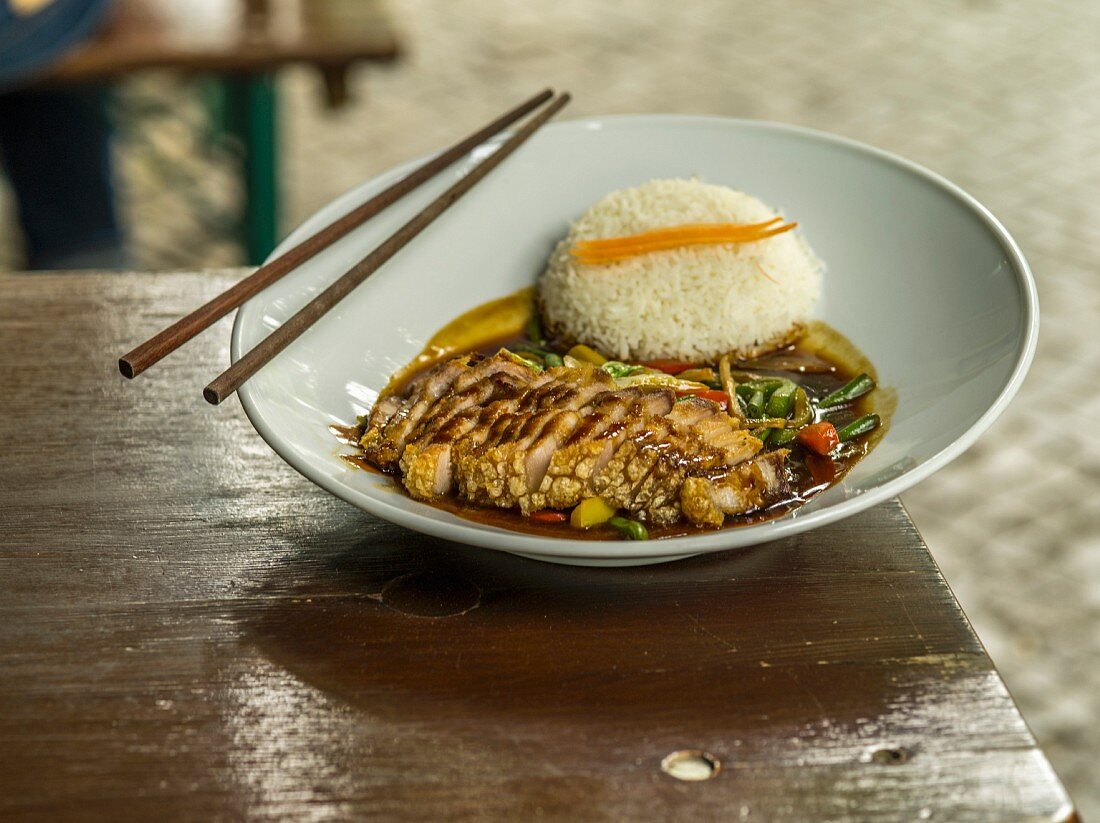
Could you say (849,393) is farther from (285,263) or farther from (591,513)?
(285,263)

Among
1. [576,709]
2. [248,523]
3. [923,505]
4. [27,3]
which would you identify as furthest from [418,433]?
[27,3]

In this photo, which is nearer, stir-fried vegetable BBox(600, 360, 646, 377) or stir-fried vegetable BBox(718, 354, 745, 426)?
stir-fried vegetable BBox(718, 354, 745, 426)

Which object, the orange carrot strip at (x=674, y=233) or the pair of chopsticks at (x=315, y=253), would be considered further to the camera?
the orange carrot strip at (x=674, y=233)

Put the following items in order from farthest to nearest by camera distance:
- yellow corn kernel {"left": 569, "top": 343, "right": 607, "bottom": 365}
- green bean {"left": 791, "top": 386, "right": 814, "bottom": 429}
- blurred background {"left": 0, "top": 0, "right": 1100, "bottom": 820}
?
1. blurred background {"left": 0, "top": 0, "right": 1100, "bottom": 820}
2. yellow corn kernel {"left": 569, "top": 343, "right": 607, "bottom": 365}
3. green bean {"left": 791, "top": 386, "right": 814, "bottom": 429}

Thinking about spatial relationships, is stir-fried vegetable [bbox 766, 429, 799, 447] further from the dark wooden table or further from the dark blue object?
the dark blue object

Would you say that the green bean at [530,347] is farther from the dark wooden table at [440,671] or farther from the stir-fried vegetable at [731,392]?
the dark wooden table at [440,671]

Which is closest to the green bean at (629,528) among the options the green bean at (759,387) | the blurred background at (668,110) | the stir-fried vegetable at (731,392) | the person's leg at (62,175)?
the stir-fried vegetable at (731,392)

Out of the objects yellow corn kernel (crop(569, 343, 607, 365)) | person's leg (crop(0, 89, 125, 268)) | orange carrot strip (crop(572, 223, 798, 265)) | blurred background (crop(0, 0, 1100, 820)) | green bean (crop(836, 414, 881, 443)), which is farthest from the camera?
person's leg (crop(0, 89, 125, 268))

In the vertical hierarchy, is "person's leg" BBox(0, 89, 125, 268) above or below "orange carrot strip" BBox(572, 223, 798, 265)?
below

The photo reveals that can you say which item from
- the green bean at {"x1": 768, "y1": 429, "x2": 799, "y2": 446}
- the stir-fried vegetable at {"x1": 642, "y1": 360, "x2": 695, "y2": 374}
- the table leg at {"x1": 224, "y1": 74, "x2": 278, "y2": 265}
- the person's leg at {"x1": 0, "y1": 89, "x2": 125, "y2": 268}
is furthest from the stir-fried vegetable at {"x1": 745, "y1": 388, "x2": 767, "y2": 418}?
the person's leg at {"x1": 0, "y1": 89, "x2": 125, "y2": 268}
